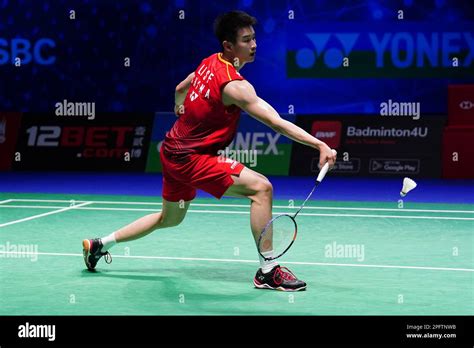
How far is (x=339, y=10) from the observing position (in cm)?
1592

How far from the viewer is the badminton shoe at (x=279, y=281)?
6059mm

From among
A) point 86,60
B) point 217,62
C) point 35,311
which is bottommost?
point 35,311

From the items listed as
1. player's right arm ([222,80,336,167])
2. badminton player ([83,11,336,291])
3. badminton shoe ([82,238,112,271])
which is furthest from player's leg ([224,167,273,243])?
badminton shoe ([82,238,112,271])

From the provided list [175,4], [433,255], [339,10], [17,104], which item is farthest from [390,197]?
[17,104]

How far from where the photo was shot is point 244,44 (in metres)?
6.17

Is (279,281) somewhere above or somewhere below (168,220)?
below

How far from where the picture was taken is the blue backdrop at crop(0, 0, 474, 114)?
50.7ft

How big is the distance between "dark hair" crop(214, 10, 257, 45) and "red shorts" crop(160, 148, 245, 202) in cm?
84

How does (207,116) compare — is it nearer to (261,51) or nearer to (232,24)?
(232,24)

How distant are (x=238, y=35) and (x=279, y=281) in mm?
1704

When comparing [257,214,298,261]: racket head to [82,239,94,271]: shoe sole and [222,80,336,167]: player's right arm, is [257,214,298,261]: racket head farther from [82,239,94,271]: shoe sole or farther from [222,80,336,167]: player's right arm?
[82,239,94,271]: shoe sole

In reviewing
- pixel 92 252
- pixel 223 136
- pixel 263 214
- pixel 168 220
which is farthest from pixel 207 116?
pixel 92 252

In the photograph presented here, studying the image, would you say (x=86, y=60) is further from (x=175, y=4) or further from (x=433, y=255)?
(x=433, y=255)

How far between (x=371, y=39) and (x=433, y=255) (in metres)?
8.69
